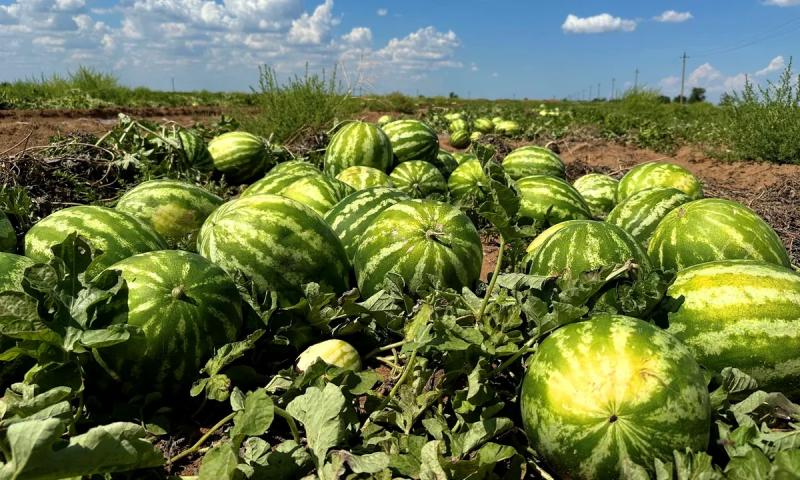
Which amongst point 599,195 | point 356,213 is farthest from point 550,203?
point 356,213

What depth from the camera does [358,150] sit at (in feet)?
16.3

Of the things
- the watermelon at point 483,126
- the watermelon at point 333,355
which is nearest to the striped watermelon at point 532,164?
the watermelon at point 333,355

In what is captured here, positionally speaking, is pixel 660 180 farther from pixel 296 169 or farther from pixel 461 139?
pixel 461 139

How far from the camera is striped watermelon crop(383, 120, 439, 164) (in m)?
5.53

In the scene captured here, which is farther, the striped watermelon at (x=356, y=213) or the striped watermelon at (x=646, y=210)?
the striped watermelon at (x=646, y=210)

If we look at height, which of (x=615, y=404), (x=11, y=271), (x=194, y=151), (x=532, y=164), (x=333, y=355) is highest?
(x=194, y=151)

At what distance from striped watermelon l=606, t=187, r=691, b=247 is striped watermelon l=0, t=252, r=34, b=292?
304 centimetres

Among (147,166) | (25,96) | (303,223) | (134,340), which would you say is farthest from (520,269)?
(25,96)

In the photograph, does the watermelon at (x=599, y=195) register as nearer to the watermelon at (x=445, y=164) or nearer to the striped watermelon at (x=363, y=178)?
the watermelon at (x=445, y=164)

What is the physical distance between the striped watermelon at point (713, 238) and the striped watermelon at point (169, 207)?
2.60m

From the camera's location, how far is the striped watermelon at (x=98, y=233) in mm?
2523

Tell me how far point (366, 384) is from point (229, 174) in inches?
173

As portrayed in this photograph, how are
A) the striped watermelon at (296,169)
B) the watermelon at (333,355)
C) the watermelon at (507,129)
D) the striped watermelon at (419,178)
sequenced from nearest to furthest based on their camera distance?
the watermelon at (333,355)
the striped watermelon at (296,169)
the striped watermelon at (419,178)
the watermelon at (507,129)

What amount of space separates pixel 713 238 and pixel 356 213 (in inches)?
69.7
